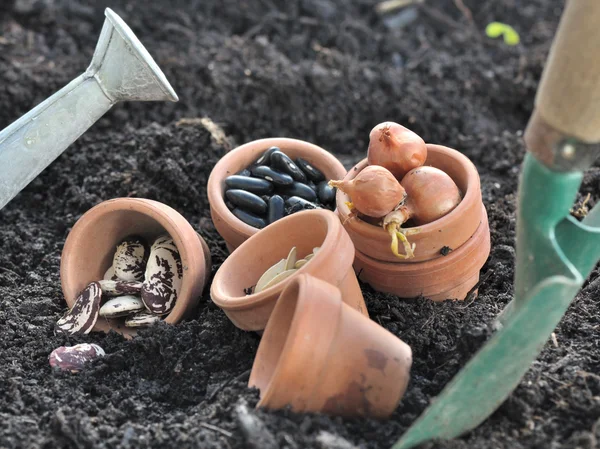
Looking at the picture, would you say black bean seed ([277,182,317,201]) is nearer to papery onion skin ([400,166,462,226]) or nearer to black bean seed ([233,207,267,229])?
black bean seed ([233,207,267,229])

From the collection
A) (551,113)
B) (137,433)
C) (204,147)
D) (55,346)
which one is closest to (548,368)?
(551,113)

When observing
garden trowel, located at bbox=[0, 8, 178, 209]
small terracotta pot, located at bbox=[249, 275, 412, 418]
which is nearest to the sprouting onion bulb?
small terracotta pot, located at bbox=[249, 275, 412, 418]

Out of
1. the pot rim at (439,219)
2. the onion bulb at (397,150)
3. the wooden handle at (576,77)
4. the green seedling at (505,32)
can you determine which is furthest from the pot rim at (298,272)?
the green seedling at (505,32)

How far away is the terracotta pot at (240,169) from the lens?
6.29 ft

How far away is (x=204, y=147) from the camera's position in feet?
7.93

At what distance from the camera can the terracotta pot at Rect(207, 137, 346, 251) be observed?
1.92 metres

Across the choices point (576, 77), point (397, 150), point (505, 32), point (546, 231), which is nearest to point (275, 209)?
point (397, 150)

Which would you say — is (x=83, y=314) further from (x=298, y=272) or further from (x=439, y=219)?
(x=439, y=219)

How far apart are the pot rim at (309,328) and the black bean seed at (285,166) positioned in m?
0.63

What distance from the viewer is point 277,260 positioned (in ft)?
5.79

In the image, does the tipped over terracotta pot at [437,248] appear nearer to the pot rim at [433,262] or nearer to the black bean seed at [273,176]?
the pot rim at [433,262]

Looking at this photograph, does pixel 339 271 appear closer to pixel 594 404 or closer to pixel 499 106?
pixel 594 404

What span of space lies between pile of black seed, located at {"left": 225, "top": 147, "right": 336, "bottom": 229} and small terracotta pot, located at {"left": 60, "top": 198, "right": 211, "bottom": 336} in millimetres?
153

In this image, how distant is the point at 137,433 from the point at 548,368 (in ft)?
2.86
